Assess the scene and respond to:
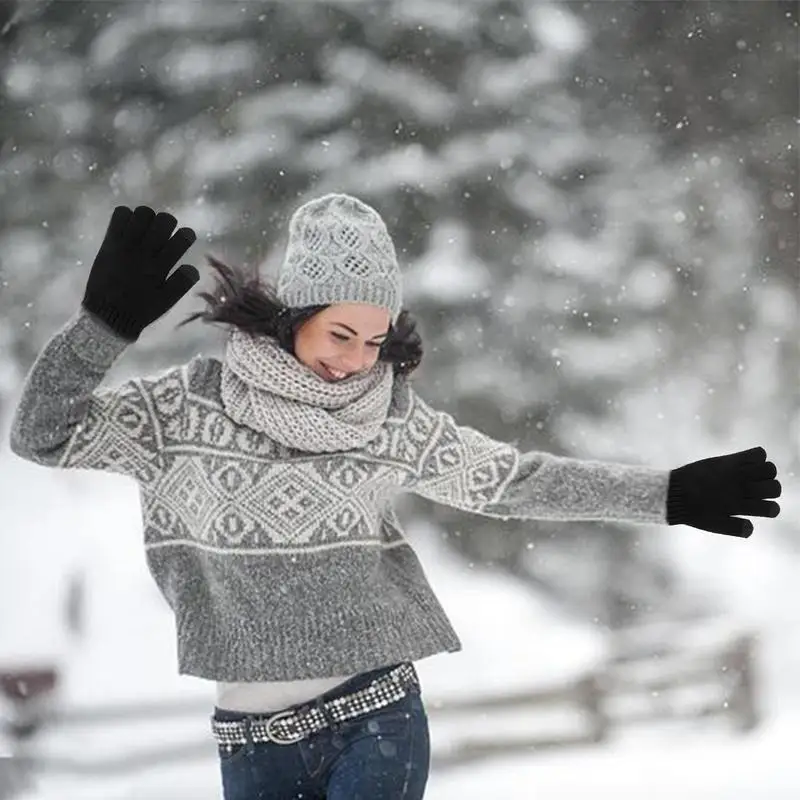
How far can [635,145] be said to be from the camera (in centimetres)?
463

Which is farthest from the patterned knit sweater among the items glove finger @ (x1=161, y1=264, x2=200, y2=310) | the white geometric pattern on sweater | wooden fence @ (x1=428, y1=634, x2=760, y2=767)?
wooden fence @ (x1=428, y1=634, x2=760, y2=767)

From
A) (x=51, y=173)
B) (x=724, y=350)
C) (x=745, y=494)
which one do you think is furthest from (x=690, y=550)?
(x=745, y=494)

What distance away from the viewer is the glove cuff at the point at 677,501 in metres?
1.60

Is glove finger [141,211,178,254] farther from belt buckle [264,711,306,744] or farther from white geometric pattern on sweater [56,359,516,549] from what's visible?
belt buckle [264,711,306,744]

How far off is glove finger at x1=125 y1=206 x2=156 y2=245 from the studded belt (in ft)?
1.73

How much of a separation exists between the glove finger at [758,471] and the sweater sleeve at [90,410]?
651 mm

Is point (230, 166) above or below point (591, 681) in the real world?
above

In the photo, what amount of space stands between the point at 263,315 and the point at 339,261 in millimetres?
110

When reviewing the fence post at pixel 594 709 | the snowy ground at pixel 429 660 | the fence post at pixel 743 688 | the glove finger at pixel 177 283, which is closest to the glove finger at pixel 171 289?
the glove finger at pixel 177 283

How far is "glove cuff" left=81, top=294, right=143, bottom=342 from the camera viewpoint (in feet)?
4.52

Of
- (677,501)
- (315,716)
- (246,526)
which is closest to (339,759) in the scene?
(315,716)

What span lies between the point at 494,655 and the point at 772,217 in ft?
5.75

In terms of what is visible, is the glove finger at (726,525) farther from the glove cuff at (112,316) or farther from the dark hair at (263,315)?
the glove cuff at (112,316)

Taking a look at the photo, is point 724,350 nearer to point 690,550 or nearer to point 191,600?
point 690,550
